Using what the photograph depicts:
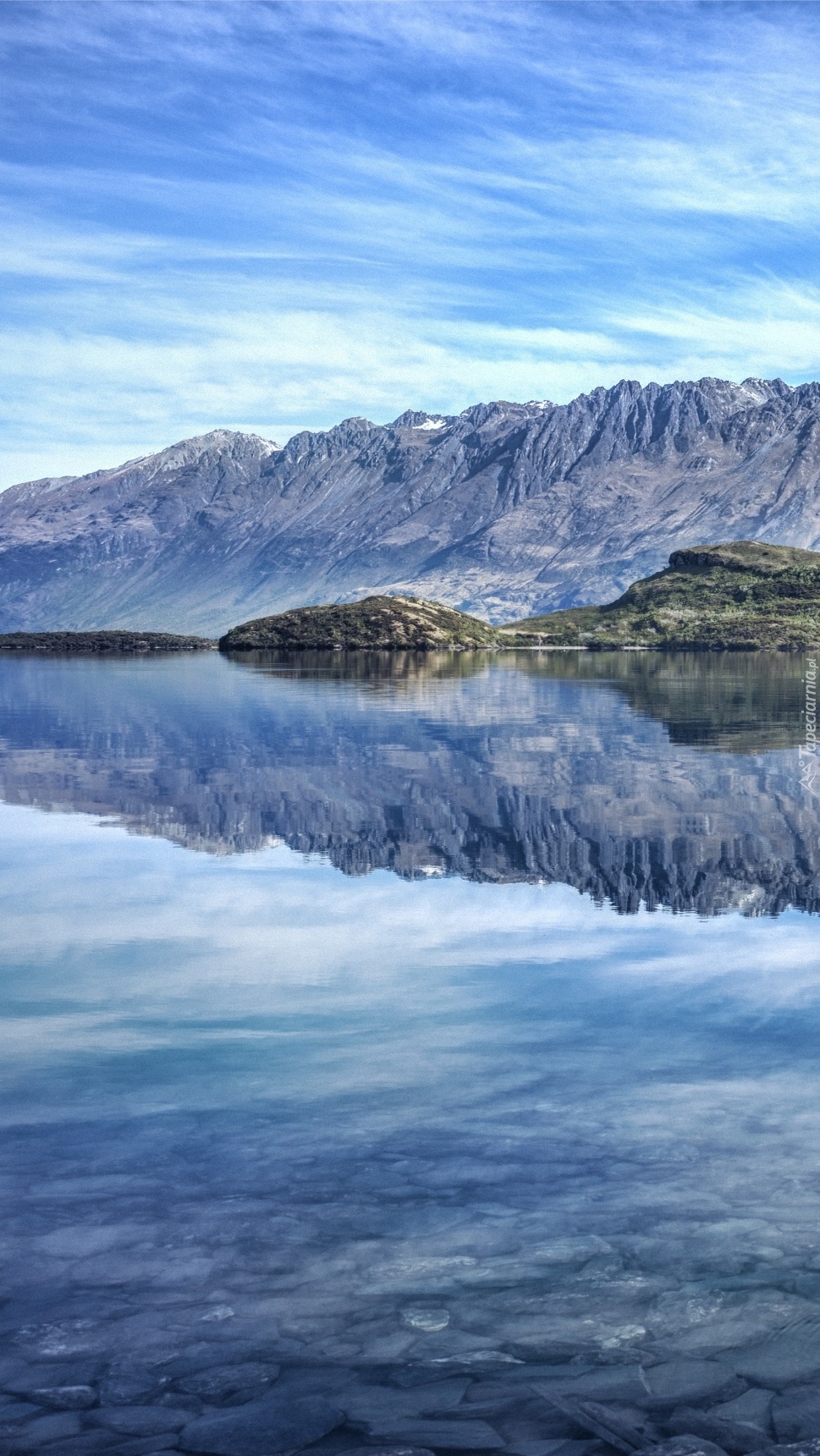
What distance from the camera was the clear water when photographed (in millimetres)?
13188

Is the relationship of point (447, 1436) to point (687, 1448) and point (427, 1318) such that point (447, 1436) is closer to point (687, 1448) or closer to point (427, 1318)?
point (427, 1318)

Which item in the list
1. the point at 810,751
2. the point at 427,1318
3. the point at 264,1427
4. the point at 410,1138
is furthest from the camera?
the point at 810,751

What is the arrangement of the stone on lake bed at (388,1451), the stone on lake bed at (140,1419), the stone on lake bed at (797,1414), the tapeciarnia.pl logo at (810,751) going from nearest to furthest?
1. the stone on lake bed at (388,1451)
2. the stone on lake bed at (797,1414)
3. the stone on lake bed at (140,1419)
4. the tapeciarnia.pl logo at (810,751)

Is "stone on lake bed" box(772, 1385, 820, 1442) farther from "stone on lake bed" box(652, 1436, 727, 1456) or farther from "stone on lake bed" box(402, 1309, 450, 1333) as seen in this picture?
"stone on lake bed" box(402, 1309, 450, 1333)

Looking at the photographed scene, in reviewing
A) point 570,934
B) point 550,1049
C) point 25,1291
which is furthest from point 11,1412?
point 570,934

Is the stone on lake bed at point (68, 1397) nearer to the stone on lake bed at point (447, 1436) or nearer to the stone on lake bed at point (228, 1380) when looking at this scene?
the stone on lake bed at point (228, 1380)

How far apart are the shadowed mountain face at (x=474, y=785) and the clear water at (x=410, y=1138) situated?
434 millimetres

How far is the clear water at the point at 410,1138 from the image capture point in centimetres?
1319

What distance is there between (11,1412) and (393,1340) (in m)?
3.97

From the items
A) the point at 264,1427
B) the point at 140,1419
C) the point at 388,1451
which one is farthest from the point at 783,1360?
the point at 140,1419

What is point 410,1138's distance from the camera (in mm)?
19531

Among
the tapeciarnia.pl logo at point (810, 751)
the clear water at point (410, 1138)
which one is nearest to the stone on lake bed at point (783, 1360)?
the clear water at point (410, 1138)

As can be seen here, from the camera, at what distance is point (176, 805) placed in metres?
56.6

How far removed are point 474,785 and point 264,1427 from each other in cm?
5009
